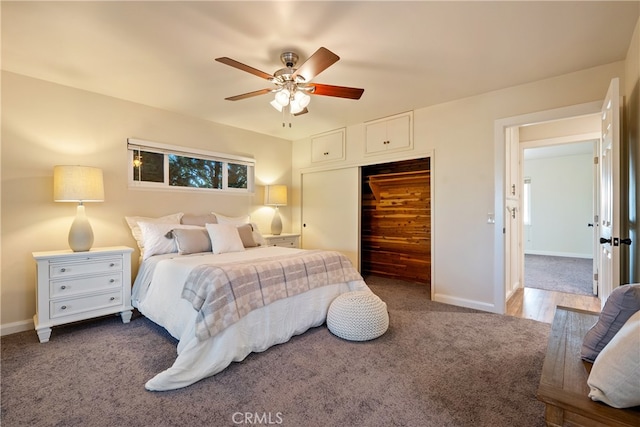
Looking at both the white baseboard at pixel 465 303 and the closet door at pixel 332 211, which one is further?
the closet door at pixel 332 211

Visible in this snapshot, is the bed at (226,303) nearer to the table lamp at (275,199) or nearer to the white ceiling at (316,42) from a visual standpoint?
the table lamp at (275,199)

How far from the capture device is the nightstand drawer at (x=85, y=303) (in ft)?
8.17

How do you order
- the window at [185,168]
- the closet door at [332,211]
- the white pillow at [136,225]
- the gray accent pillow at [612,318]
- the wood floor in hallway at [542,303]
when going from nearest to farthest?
the gray accent pillow at [612,318] → the wood floor in hallway at [542,303] → the white pillow at [136,225] → the window at [185,168] → the closet door at [332,211]

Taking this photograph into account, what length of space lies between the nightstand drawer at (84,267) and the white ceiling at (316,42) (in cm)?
175

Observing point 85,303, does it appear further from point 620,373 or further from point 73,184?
point 620,373

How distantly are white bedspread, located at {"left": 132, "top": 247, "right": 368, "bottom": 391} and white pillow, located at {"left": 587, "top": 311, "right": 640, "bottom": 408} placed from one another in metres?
1.86

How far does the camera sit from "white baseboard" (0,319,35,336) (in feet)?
8.49

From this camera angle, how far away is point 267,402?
5.38 feet

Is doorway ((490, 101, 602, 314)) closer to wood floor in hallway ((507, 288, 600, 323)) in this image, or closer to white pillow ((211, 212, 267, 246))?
wood floor in hallway ((507, 288, 600, 323))

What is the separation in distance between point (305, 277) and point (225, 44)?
201cm

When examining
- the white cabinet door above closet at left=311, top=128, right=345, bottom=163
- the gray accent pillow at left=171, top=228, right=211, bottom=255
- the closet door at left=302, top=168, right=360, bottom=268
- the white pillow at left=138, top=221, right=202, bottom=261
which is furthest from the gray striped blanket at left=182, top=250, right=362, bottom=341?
the white cabinet door above closet at left=311, top=128, right=345, bottom=163

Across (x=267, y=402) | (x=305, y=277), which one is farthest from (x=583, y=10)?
(x=267, y=402)

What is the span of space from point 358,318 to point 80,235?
2.62 meters

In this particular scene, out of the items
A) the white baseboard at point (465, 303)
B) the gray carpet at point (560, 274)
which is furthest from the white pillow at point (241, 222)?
the gray carpet at point (560, 274)
